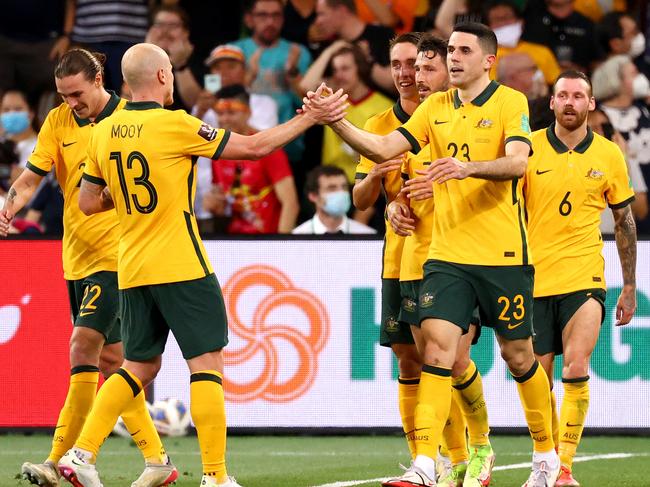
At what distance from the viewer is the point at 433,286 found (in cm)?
759

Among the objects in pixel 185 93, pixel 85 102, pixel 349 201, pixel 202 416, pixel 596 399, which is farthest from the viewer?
pixel 185 93

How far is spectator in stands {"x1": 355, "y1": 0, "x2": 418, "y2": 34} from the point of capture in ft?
46.1

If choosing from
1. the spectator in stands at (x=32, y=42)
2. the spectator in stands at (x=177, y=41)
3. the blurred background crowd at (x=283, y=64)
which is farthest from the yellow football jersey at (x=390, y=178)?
the spectator in stands at (x=32, y=42)

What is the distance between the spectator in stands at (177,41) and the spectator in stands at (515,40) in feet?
9.70

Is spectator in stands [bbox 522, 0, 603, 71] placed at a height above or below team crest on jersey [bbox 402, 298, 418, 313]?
above

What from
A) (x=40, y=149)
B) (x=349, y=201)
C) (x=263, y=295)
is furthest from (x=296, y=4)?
(x=40, y=149)

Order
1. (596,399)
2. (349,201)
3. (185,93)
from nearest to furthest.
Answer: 1. (596,399)
2. (349,201)
3. (185,93)

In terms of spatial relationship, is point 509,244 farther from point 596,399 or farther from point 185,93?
point 185,93

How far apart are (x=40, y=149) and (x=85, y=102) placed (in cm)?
45

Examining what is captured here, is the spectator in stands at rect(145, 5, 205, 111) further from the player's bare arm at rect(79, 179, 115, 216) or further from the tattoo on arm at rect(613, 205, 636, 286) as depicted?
the player's bare arm at rect(79, 179, 115, 216)

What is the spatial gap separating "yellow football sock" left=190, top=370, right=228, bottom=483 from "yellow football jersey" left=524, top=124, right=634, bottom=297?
97.4 inches

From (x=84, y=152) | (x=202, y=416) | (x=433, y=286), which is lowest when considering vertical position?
(x=202, y=416)

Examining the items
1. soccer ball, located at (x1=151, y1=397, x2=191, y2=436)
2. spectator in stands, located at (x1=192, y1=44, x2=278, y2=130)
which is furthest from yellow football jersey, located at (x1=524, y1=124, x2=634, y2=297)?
spectator in stands, located at (x1=192, y1=44, x2=278, y2=130)

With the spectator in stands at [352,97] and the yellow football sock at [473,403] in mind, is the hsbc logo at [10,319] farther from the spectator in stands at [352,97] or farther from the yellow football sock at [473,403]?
the yellow football sock at [473,403]
